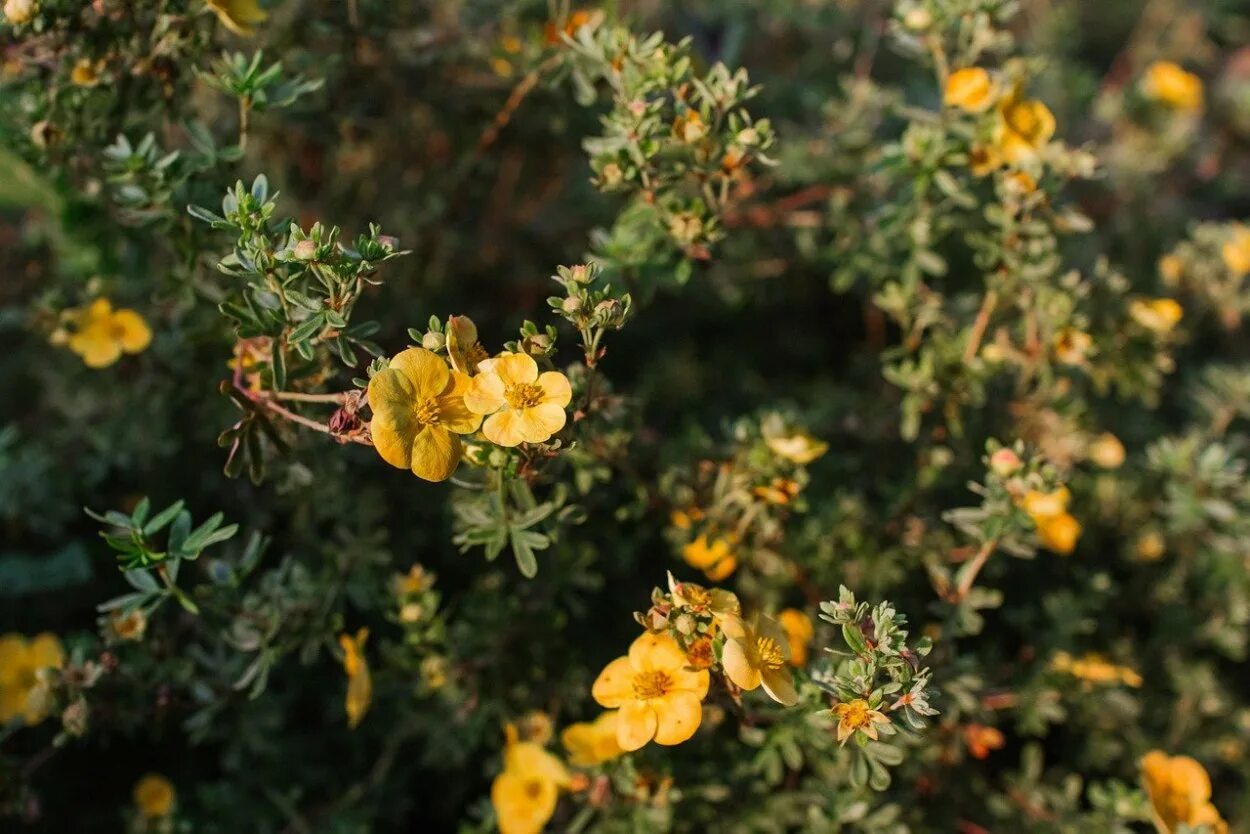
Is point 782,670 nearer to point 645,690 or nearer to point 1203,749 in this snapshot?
point 645,690

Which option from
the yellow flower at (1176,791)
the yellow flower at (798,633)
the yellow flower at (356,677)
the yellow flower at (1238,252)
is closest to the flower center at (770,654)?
the yellow flower at (798,633)

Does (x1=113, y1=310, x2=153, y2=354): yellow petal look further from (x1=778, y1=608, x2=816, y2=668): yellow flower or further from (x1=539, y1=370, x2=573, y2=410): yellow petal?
(x1=778, y1=608, x2=816, y2=668): yellow flower

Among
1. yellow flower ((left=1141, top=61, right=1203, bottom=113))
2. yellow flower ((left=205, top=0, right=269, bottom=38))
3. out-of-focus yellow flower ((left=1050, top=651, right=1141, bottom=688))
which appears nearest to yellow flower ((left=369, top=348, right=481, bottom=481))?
yellow flower ((left=205, top=0, right=269, bottom=38))

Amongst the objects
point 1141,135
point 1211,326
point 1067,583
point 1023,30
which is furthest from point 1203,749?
point 1023,30

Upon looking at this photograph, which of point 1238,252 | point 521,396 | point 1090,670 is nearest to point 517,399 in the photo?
point 521,396

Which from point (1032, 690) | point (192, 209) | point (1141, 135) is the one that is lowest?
point (1032, 690)

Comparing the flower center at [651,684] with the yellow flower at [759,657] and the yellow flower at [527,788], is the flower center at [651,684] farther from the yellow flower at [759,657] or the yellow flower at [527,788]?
the yellow flower at [527,788]
